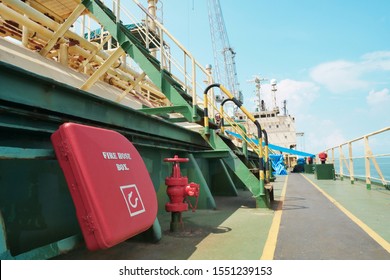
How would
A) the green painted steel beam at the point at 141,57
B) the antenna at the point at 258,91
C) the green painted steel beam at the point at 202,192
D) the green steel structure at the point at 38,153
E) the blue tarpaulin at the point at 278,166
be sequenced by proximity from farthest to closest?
1. the antenna at the point at 258,91
2. the blue tarpaulin at the point at 278,166
3. the green painted steel beam at the point at 202,192
4. the green painted steel beam at the point at 141,57
5. the green steel structure at the point at 38,153

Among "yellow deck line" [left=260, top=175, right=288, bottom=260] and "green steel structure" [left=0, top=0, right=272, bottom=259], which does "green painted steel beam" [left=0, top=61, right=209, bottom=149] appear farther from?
"yellow deck line" [left=260, top=175, right=288, bottom=260]

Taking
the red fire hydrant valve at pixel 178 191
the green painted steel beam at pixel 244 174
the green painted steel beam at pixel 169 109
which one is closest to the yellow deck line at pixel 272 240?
the green painted steel beam at pixel 244 174

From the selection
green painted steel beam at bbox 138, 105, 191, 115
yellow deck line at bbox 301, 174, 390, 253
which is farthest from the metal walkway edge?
green painted steel beam at bbox 138, 105, 191, 115

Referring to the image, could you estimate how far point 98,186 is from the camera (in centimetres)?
207

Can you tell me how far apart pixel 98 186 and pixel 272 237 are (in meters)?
2.44

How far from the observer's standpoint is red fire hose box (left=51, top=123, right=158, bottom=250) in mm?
2008

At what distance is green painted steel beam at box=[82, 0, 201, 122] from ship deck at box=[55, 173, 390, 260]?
7.71 feet

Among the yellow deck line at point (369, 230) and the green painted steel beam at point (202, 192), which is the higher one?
the green painted steel beam at point (202, 192)

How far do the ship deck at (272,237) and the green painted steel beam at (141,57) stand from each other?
92.5 inches

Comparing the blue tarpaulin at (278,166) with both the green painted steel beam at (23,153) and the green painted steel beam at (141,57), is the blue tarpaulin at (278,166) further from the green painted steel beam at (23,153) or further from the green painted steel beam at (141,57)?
the green painted steel beam at (23,153)

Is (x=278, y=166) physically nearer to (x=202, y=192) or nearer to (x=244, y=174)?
(x=244, y=174)

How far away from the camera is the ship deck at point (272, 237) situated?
2.79 m

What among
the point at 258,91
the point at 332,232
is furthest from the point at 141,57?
the point at 258,91
